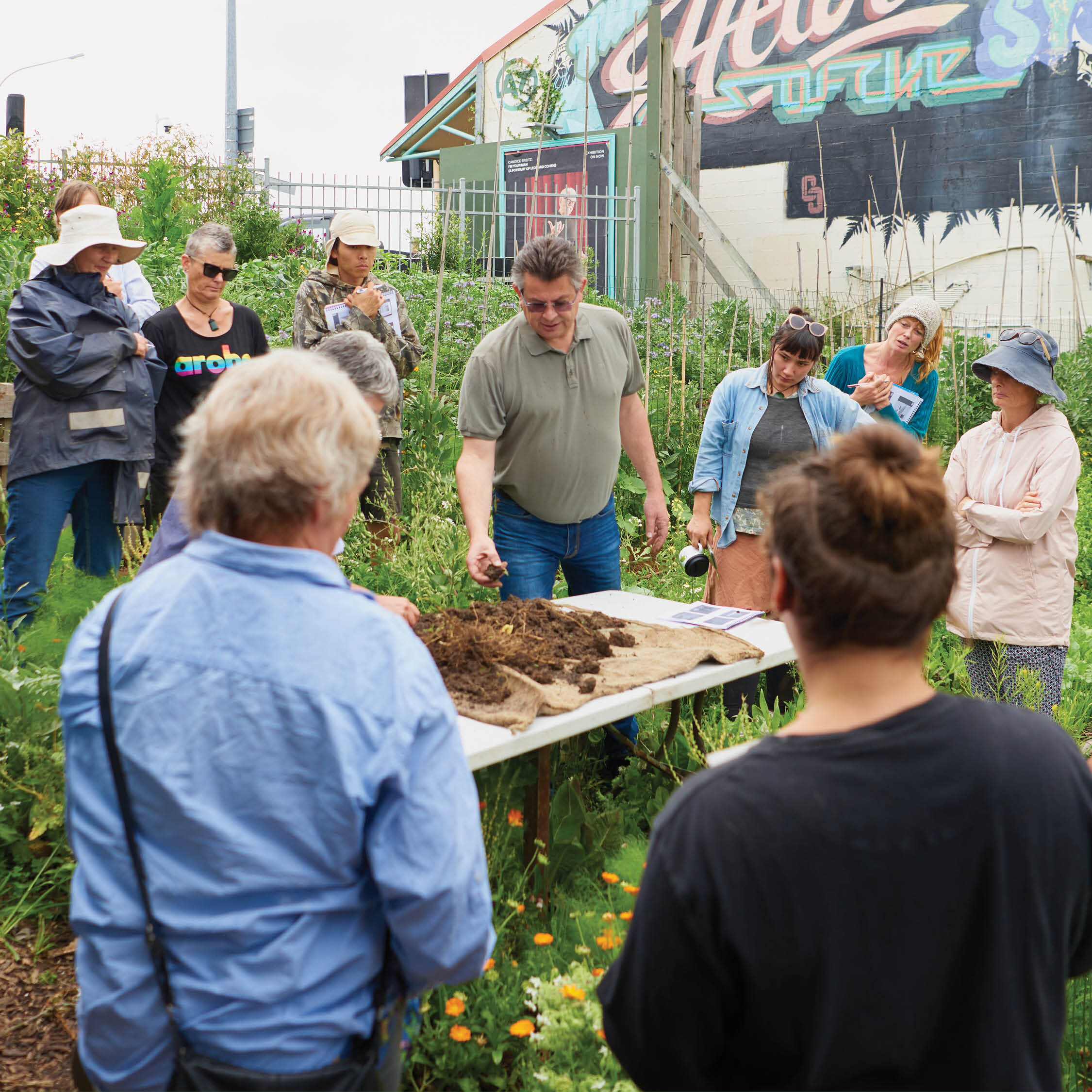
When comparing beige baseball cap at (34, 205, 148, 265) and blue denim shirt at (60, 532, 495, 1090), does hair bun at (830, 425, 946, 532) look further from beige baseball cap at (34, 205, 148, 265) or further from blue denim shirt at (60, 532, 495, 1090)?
beige baseball cap at (34, 205, 148, 265)

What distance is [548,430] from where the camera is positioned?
4086 millimetres

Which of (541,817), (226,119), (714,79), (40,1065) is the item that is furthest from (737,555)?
(226,119)

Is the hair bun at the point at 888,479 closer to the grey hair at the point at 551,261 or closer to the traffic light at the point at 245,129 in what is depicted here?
the grey hair at the point at 551,261

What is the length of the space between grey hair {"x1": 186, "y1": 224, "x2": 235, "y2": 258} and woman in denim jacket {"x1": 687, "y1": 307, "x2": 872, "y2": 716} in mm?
2427

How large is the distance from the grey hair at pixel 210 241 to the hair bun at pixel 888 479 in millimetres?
4257

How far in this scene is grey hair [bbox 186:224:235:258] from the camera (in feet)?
16.0

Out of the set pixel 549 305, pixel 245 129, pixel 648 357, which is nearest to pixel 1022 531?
pixel 549 305

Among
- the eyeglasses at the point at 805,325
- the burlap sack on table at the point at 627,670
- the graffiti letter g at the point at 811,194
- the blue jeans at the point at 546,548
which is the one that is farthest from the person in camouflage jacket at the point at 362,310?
the graffiti letter g at the point at 811,194

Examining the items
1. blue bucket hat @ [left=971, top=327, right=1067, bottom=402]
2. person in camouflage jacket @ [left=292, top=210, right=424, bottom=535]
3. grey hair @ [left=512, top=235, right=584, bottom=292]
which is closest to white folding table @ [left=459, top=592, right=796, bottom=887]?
grey hair @ [left=512, top=235, right=584, bottom=292]

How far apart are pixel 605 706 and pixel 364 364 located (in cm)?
110

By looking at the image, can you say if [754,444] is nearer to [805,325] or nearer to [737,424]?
[737,424]

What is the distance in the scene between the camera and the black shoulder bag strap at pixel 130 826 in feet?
4.59

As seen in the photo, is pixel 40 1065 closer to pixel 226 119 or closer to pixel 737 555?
pixel 737 555

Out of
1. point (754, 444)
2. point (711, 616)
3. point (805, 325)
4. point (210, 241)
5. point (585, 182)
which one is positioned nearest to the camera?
point (711, 616)
